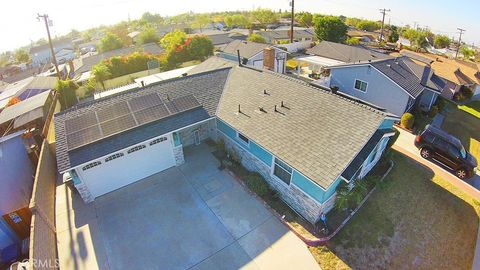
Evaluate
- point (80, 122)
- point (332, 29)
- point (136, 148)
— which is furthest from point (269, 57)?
point (332, 29)

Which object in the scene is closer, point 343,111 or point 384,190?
point 343,111

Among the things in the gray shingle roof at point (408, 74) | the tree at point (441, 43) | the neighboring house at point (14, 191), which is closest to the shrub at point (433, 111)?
the gray shingle roof at point (408, 74)

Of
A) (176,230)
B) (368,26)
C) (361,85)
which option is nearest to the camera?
(176,230)

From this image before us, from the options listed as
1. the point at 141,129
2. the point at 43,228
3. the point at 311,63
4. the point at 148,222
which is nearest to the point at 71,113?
the point at 141,129

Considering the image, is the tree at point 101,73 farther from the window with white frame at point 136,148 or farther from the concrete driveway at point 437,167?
the concrete driveway at point 437,167

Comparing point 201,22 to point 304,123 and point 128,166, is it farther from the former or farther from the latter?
point 304,123

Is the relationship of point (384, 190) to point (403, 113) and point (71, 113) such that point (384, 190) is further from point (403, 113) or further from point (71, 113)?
point (71, 113)
